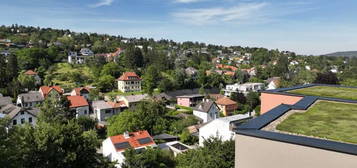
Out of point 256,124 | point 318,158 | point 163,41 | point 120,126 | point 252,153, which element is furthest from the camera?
point 163,41

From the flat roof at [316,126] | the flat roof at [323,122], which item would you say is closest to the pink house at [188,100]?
the flat roof at [316,126]

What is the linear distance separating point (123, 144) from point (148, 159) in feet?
16.3

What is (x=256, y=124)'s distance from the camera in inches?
242

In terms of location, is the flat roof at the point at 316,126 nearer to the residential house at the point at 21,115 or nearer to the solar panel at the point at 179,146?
the solar panel at the point at 179,146

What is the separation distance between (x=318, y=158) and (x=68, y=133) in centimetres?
1075

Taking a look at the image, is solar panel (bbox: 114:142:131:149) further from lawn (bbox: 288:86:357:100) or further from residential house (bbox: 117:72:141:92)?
residential house (bbox: 117:72:141:92)

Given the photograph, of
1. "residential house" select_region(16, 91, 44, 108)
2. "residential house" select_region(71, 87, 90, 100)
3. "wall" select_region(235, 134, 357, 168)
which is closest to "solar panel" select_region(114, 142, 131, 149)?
"wall" select_region(235, 134, 357, 168)

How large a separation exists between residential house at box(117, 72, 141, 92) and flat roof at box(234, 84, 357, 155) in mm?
47455

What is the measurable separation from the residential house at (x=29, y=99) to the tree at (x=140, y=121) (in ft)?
67.0

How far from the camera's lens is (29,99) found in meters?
40.0

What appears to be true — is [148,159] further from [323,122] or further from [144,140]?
[323,122]

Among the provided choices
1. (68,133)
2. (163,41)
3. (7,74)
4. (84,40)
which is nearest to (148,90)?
(7,74)

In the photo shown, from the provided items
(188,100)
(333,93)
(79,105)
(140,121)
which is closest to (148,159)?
(140,121)

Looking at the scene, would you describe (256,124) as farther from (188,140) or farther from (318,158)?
(188,140)
